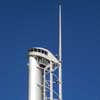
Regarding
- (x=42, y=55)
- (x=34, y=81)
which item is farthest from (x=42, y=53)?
(x=34, y=81)

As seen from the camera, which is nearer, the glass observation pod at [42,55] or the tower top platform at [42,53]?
the tower top platform at [42,53]

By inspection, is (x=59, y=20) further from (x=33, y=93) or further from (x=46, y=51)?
(x=33, y=93)

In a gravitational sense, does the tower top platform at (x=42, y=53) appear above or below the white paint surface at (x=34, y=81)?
above

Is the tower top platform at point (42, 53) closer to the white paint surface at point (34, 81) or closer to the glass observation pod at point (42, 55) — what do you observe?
the glass observation pod at point (42, 55)

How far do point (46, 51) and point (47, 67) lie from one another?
11.5 feet

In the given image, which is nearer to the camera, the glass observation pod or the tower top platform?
the tower top platform

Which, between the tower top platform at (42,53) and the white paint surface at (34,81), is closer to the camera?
the white paint surface at (34,81)

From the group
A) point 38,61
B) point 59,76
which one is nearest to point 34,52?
point 38,61

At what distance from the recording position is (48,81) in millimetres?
124188

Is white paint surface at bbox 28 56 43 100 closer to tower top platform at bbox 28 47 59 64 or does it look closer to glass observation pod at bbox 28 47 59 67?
glass observation pod at bbox 28 47 59 67

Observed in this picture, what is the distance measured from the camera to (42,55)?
124562mm

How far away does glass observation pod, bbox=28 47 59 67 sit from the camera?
407 ft

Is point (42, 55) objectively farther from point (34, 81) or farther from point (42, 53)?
point (34, 81)

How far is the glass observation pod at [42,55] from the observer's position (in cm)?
12400
